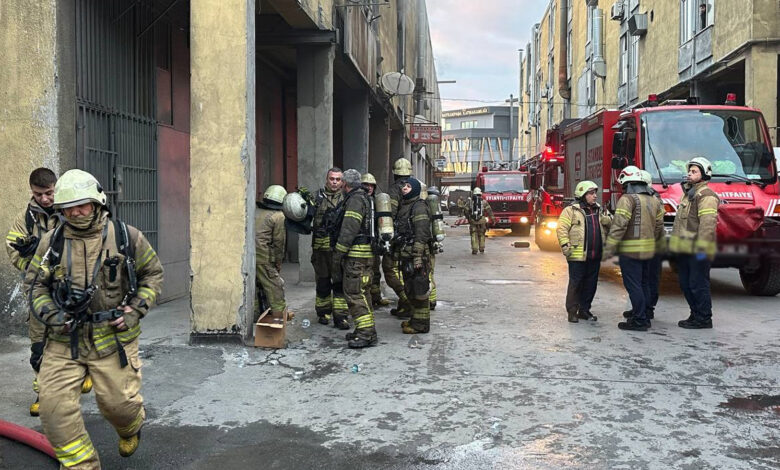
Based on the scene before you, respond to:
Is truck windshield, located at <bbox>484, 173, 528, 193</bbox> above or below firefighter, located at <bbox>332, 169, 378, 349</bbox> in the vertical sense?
above

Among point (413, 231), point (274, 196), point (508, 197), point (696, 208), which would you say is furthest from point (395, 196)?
point (508, 197)

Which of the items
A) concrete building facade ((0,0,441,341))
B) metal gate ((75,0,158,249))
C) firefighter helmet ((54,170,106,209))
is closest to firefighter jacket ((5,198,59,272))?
firefighter helmet ((54,170,106,209))

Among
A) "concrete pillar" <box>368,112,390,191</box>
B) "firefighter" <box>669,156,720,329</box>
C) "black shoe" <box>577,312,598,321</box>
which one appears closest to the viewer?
"firefighter" <box>669,156,720,329</box>

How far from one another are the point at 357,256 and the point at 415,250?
30.8 inches

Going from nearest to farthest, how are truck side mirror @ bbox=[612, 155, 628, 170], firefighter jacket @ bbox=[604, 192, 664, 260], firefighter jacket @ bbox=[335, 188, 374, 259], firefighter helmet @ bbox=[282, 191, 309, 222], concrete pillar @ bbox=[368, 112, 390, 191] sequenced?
firefighter jacket @ bbox=[335, 188, 374, 259]
firefighter jacket @ bbox=[604, 192, 664, 260]
firefighter helmet @ bbox=[282, 191, 309, 222]
truck side mirror @ bbox=[612, 155, 628, 170]
concrete pillar @ bbox=[368, 112, 390, 191]

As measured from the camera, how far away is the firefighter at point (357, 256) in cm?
663

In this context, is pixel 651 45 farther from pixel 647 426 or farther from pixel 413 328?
pixel 647 426

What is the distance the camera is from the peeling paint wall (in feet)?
21.8

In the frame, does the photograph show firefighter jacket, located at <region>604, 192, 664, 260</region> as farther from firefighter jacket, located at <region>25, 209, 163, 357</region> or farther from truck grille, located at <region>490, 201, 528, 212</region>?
truck grille, located at <region>490, 201, 528, 212</region>

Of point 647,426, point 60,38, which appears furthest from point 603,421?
point 60,38

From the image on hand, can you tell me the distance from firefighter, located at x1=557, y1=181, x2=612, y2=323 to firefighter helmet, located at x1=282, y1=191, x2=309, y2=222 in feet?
9.95

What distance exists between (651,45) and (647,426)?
23.8 meters

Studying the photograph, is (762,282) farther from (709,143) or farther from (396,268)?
(396,268)

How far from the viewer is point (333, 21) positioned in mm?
11461
